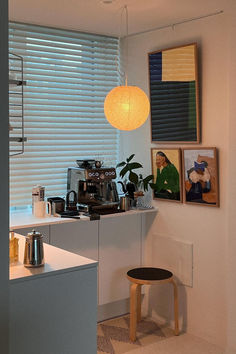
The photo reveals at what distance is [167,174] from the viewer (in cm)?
411

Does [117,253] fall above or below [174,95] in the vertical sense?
below

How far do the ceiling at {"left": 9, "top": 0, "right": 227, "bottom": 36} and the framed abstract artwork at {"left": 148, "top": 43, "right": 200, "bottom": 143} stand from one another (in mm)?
264

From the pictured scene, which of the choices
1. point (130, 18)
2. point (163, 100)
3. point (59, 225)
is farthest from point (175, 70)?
point (59, 225)

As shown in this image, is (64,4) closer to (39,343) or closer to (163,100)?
(163,100)

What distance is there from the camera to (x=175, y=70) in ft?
12.9

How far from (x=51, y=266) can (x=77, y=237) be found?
1534 millimetres

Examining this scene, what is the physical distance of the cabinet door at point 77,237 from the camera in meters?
3.81

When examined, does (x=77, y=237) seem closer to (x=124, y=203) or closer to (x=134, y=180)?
(x=124, y=203)

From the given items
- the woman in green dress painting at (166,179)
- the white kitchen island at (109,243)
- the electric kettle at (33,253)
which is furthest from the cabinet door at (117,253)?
the electric kettle at (33,253)

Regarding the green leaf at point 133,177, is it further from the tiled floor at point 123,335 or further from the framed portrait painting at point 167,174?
the tiled floor at point 123,335

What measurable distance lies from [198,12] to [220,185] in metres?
1.28

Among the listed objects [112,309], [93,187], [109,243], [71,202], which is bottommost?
[112,309]

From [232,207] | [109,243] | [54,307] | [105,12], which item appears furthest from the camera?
[109,243]

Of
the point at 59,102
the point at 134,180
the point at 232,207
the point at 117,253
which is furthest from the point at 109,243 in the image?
the point at 59,102
